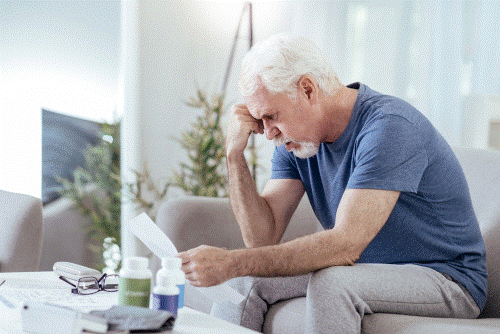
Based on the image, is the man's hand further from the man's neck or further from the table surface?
the man's neck

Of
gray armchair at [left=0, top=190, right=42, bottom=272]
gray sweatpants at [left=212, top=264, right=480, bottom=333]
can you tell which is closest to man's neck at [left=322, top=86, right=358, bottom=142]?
gray sweatpants at [left=212, top=264, right=480, bottom=333]

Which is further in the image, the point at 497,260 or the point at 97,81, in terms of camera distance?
the point at 97,81

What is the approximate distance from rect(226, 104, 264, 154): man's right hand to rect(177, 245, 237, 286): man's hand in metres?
0.55

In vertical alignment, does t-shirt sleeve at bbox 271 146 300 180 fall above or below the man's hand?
above

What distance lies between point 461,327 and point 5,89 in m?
2.49

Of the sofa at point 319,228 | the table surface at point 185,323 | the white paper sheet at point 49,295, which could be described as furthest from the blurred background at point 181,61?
the table surface at point 185,323

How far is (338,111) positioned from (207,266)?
22.4 inches

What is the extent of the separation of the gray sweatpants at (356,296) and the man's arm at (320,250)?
0.04 meters

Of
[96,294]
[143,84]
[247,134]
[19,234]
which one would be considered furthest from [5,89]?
[96,294]

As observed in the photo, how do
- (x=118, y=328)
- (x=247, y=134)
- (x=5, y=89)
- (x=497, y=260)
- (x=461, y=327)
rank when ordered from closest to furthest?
(x=118, y=328) < (x=461, y=327) < (x=497, y=260) < (x=247, y=134) < (x=5, y=89)

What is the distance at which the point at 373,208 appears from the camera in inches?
47.6

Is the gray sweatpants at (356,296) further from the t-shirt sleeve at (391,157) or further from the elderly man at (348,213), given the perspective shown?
the t-shirt sleeve at (391,157)

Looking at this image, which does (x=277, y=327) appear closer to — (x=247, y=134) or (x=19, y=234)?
(x=247, y=134)

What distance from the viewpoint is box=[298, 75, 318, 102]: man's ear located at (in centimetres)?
141
